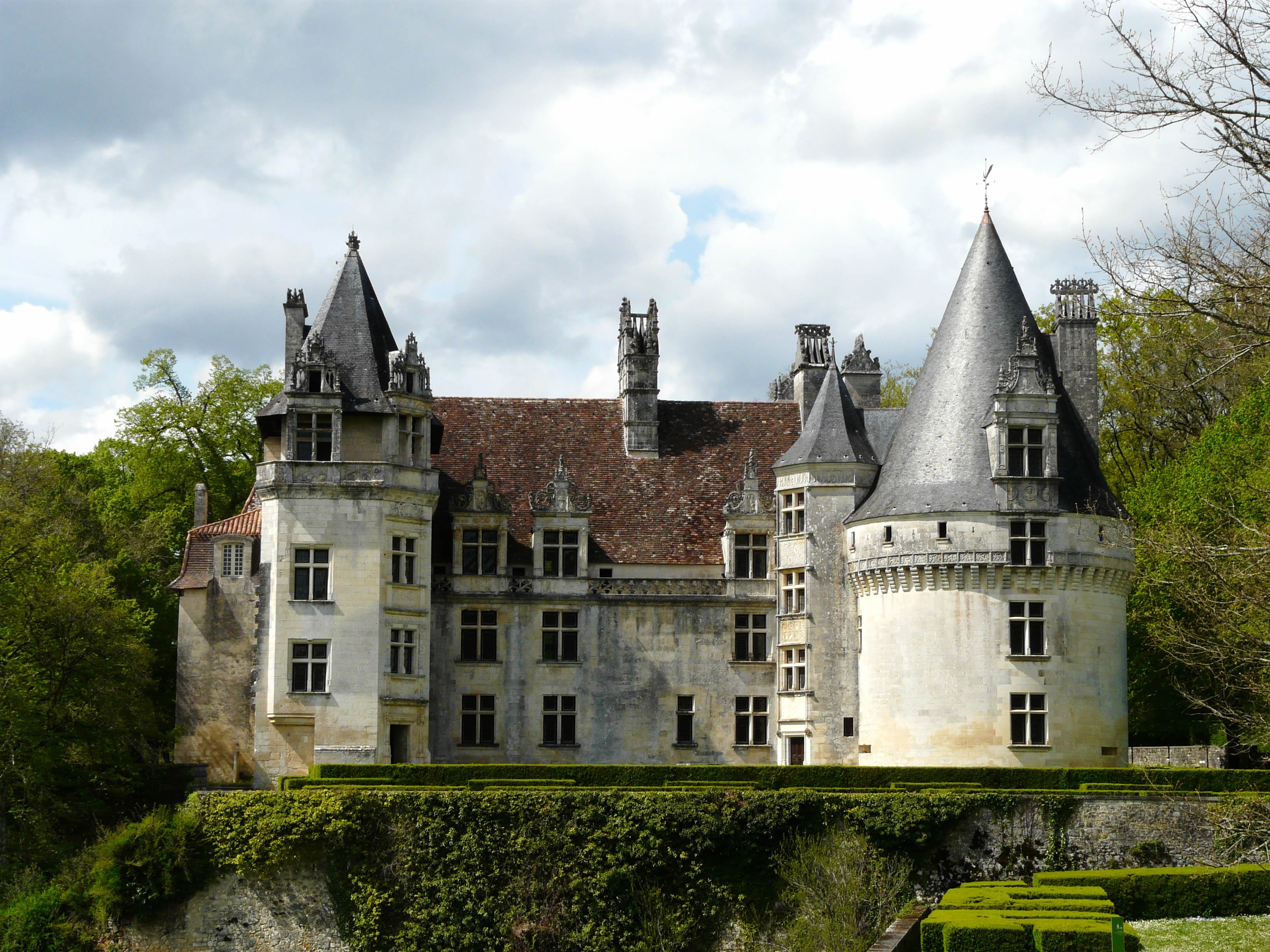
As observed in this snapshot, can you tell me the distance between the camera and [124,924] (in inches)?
1210

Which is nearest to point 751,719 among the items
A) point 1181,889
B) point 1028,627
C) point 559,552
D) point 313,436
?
point 559,552

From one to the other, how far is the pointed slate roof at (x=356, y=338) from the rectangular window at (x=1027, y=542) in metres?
14.7

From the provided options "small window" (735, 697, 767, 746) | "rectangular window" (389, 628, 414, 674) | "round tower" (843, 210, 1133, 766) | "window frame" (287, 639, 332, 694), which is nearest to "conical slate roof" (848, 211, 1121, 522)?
"round tower" (843, 210, 1133, 766)

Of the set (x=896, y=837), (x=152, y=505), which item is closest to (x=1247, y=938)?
(x=896, y=837)

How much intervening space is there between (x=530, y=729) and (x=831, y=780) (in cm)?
853

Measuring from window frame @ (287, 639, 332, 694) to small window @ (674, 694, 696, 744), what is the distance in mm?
8758

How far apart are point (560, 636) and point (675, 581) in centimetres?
319

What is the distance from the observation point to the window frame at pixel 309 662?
114ft

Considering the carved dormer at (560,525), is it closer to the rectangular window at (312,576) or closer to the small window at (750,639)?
the small window at (750,639)

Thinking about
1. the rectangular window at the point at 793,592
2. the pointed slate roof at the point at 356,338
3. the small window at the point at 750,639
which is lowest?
the small window at the point at 750,639

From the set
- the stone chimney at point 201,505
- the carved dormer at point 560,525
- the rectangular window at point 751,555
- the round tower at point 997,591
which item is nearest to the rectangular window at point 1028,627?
the round tower at point 997,591

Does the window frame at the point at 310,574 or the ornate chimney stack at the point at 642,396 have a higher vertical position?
the ornate chimney stack at the point at 642,396

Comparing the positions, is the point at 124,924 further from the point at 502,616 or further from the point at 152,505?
the point at 152,505

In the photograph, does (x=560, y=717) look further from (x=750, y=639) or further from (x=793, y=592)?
Answer: (x=793, y=592)
